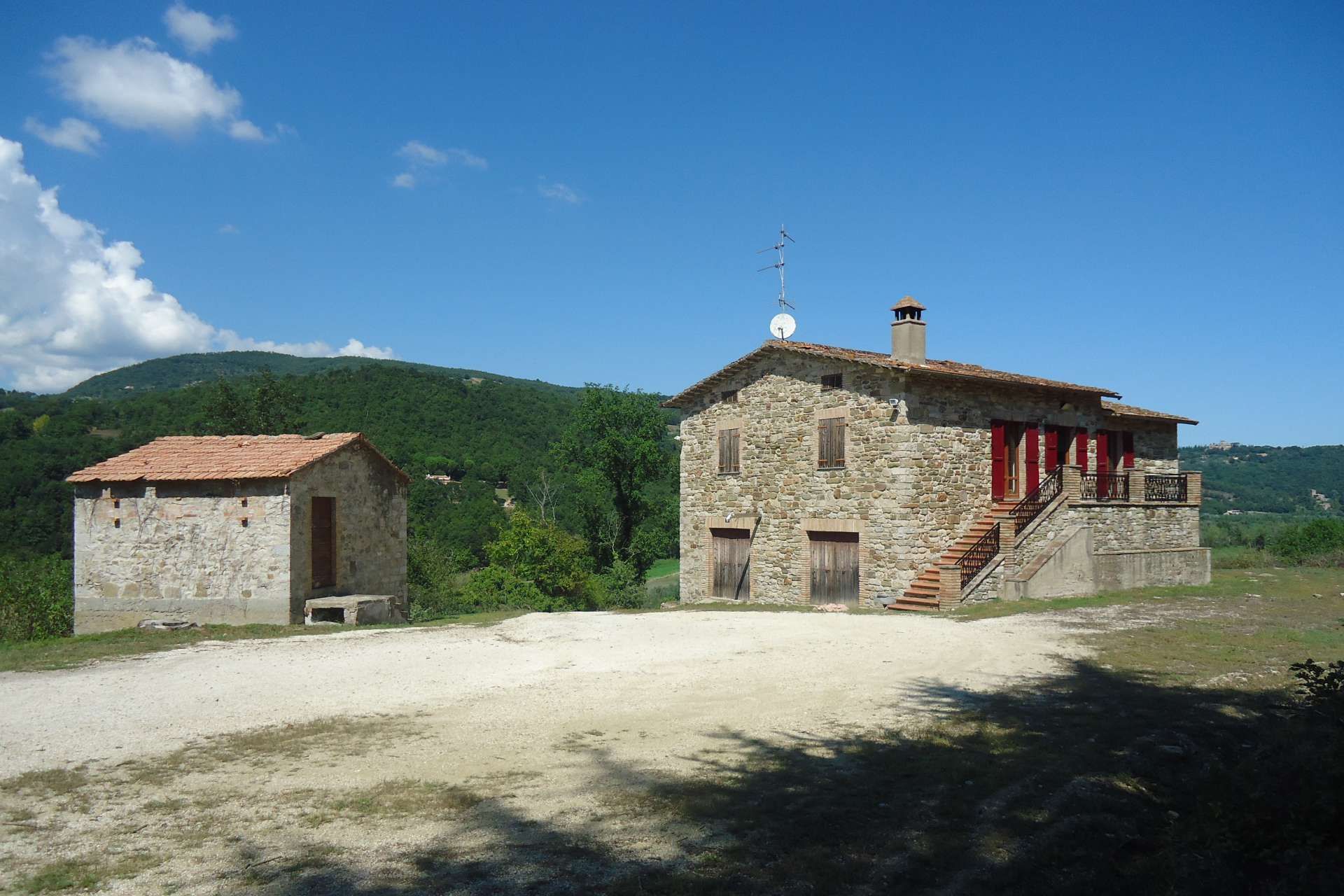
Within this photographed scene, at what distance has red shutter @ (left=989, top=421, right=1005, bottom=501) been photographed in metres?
19.8

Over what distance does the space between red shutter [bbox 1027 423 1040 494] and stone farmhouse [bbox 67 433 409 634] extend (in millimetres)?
15633

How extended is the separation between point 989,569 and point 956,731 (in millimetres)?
11026

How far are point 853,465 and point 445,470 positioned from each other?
37484 millimetres

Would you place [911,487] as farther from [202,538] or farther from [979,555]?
[202,538]

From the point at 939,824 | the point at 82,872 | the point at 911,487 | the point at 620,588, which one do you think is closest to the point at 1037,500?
the point at 911,487

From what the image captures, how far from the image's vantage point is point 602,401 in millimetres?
38219

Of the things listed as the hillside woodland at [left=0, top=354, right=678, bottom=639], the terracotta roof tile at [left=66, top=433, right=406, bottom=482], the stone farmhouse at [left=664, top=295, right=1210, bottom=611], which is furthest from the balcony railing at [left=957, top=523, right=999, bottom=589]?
the hillside woodland at [left=0, top=354, right=678, bottom=639]

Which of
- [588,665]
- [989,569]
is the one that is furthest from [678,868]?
[989,569]

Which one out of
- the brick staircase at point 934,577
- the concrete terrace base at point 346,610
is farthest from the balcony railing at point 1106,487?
the concrete terrace base at point 346,610

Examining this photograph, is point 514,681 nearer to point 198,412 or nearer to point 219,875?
point 219,875

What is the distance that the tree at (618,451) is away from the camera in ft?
123

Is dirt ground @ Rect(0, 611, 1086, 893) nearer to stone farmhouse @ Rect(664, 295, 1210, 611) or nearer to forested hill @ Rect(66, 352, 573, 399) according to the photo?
stone farmhouse @ Rect(664, 295, 1210, 611)

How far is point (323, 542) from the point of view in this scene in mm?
16203

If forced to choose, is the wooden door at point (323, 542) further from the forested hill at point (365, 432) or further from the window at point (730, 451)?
the forested hill at point (365, 432)
